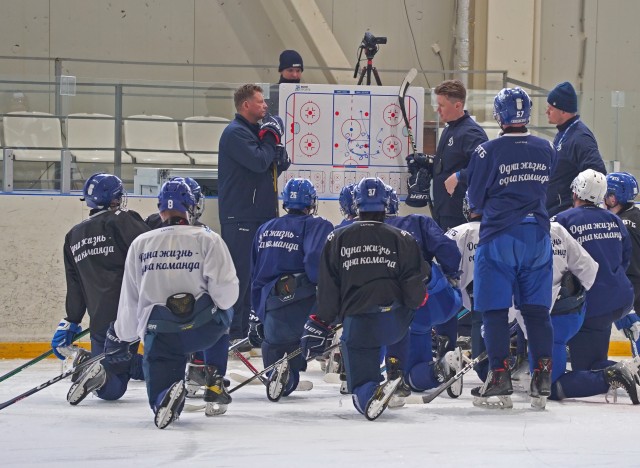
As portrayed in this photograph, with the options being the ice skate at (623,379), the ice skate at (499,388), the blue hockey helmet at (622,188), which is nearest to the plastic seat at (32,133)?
the blue hockey helmet at (622,188)

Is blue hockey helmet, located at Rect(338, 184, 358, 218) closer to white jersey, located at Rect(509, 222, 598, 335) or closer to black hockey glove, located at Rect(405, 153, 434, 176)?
white jersey, located at Rect(509, 222, 598, 335)

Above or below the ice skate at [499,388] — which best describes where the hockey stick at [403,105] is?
above

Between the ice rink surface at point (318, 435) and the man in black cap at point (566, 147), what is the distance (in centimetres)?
137

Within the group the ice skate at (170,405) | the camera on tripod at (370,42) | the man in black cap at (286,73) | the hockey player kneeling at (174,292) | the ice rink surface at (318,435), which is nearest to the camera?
the ice rink surface at (318,435)

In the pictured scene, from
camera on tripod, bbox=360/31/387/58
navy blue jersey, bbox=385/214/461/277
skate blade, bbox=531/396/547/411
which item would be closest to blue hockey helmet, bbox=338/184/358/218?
navy blue jersey, bbox=385/214/461/277

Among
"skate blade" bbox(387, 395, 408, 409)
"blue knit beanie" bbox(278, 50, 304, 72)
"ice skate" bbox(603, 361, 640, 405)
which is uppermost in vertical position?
"blue knit beanie" bbox(278, 50, 304, 72)

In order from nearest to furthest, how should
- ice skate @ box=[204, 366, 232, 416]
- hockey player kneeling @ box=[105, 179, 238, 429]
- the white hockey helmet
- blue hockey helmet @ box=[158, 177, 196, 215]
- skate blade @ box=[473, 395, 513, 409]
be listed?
hockey player kneeling @ box=[105, 179, 238, 429], blue hockey helmet @ box=[158, 177, 196, 215], ice skate @ box=[204, 366, 232, 416], skate blade @ box=[473, 395, 513, 409], the white hockey helmet

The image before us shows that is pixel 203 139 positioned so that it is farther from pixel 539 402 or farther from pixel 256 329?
pixel 539 402

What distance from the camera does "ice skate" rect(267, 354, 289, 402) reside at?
20.9ft

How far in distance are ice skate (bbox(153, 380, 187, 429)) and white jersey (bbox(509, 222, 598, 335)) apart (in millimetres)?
1971

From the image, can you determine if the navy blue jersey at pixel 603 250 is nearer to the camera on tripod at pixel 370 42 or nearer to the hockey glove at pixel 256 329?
the hockey glove at pixel 256 329

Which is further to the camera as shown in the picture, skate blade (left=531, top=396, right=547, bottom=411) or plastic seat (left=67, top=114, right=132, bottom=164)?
plastic seat (left=67, top=114, right=132, bottom=164)

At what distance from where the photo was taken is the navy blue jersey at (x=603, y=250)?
21.0ft

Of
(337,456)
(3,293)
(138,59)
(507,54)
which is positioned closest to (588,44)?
(507,54)
